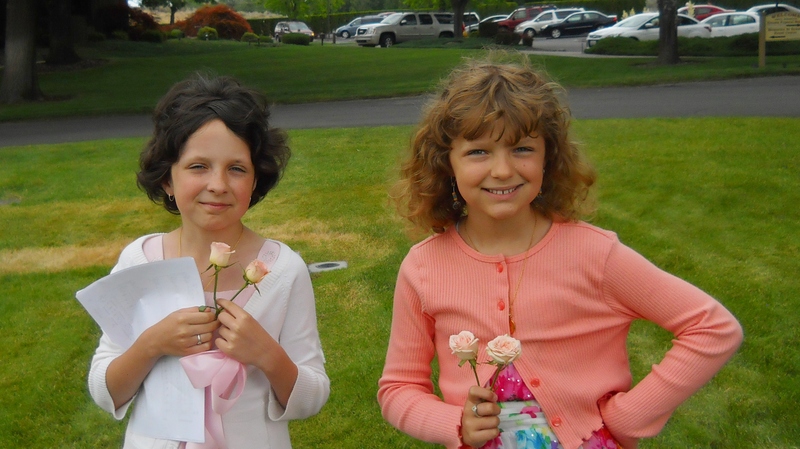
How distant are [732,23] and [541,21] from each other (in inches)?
475

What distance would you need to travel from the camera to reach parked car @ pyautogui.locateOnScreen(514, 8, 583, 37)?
41.0 m

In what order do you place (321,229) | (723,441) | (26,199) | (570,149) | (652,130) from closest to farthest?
(570,149), (723,441), (321,229), (26,199), (652,130)

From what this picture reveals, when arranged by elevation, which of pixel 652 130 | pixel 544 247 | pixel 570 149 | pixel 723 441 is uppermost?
pixel 570 149

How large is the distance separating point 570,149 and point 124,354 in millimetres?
1302

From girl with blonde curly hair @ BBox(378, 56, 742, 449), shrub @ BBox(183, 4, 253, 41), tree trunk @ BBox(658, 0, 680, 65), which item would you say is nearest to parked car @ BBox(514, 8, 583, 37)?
shrub @ BBox(183, 4, 253, 41)

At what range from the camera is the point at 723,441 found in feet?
12.3

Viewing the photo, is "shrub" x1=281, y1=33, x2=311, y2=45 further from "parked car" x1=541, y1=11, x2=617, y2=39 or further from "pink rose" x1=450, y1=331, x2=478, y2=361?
"pink rose" x1=450, y1=331, x2=478, y2=361

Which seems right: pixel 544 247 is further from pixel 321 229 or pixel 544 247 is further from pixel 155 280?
pixel 321 229

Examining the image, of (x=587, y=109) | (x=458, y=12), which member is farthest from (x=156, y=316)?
(x=458, y=12)

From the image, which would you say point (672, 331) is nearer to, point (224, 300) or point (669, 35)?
point (224, 300)

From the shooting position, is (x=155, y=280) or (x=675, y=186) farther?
(x=675, y=186)

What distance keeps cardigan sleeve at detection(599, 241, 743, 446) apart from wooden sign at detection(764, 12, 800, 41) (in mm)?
18391

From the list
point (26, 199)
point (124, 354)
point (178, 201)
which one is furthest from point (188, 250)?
point (26, 199)

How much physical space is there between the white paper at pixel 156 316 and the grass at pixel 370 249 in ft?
3.67
